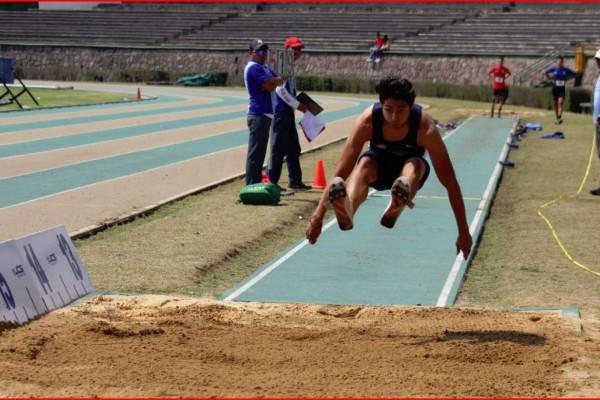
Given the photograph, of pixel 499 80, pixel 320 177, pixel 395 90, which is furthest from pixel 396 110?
pixel 499 80

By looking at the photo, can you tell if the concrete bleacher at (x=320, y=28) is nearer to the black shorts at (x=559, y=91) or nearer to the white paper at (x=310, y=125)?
the black shorts at (x=559, y=91)

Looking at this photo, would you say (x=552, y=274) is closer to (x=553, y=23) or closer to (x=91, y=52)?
(x=553, y=23)

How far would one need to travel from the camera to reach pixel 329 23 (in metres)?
65.1

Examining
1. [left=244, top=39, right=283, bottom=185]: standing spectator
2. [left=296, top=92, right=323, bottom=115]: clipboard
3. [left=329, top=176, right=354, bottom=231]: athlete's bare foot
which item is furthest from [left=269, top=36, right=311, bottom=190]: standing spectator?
[left=329, top=176, right=354, bottom=231]: athlete's bare foot

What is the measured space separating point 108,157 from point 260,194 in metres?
7.07

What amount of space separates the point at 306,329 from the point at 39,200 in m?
7.41

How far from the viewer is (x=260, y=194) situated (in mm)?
14383

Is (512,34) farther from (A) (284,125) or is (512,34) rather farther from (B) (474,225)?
(B) (474,225)

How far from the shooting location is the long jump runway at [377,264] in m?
9.40

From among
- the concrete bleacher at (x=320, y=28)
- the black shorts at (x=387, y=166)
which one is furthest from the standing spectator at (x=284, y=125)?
the concrete bleacher at (x=320, y=28)

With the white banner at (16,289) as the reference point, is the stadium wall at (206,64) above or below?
below

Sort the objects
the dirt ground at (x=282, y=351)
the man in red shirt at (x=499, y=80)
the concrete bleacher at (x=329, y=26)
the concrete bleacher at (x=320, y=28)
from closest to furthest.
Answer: the dirt ground at (x=282, y=351) → the man in red shirt at (x=499, y=80) → the concrete bleacher at (x=329, y=26) → the concrete bleacher at (x=320, y=28)

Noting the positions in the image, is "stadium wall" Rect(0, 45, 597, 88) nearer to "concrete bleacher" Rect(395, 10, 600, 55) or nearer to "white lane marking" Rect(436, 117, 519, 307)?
"concrete bleacher" Rect(395, 10, 600, 55)

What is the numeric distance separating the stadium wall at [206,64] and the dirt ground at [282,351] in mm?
45311
